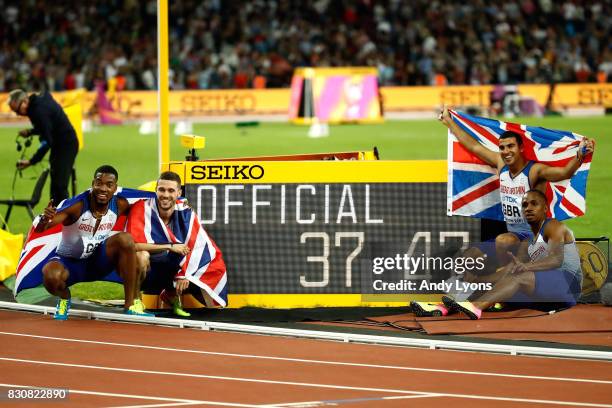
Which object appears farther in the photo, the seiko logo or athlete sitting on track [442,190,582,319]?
the seiko logo

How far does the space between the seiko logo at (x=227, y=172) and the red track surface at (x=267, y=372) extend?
1567mm

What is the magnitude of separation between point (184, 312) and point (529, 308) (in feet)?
9.00

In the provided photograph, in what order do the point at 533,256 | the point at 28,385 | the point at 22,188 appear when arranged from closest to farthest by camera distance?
1. the point at 28,385
2. the point at 533,256
3. the point at 22,188

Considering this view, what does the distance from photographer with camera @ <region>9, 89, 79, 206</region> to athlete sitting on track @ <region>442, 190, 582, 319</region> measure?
21.5 ft

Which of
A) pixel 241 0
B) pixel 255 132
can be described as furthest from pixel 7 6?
pixel 255 132

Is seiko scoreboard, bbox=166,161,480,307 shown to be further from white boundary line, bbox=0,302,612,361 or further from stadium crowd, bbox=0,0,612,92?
stadium crowd, bbox=0,0,612,92

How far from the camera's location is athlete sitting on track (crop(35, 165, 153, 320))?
10.2 meters

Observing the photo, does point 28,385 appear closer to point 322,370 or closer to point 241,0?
point 322,370

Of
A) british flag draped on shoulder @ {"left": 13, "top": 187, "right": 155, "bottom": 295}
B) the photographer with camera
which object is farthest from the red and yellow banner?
british flag draped on shoulder @ {"left": 13, "top": 187, "right": 155, "bottom": 295}

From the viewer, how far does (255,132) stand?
3141 centimetres

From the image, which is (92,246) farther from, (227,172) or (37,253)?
(227,172)

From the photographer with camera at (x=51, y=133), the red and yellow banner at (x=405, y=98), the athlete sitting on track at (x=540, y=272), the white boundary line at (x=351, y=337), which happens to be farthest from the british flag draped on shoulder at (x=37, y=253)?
the red and yellow banner at (x=405, y=98)

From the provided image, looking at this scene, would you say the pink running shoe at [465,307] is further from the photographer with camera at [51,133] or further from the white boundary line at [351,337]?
the photographer with camera at [51,133]

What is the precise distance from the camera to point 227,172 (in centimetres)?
1084
